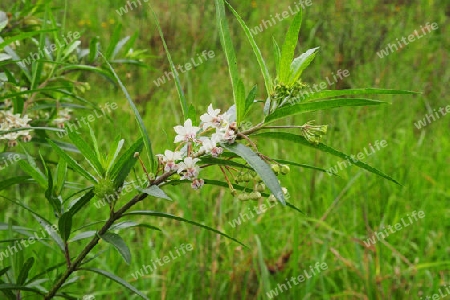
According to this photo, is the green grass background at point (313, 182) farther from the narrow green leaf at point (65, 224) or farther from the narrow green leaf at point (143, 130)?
the narrow green leaf at point (65, 224)

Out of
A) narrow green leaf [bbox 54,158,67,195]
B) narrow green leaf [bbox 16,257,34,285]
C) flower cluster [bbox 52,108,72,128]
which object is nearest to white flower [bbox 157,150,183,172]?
narrow green leaf [bbox 54,158,67,195]

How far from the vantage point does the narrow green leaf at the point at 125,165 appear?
3.75 ft

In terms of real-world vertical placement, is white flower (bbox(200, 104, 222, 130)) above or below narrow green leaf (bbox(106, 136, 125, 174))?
below

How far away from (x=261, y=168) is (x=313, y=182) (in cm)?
241

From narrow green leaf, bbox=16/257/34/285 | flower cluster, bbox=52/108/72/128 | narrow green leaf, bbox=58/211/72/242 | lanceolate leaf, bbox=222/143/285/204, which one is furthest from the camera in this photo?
flower cluster, bbox=52/108/72/128

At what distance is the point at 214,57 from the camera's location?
546 centimetres

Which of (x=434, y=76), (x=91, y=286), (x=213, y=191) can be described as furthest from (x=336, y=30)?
(x=91, y=286)

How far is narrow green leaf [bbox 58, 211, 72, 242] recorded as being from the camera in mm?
1256

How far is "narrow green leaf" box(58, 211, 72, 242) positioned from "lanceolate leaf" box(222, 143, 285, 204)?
42 cm

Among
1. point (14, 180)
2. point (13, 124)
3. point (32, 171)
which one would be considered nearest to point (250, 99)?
point (32, 171)

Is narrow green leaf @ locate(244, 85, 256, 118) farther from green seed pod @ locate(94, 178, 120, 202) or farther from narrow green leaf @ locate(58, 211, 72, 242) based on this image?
narrow green leaf @ locate(58, 211, 72, 242)

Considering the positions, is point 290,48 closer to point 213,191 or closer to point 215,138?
point 215,138

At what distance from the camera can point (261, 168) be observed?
977mm

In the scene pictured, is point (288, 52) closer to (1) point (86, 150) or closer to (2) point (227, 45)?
(2) point (227, 45)
